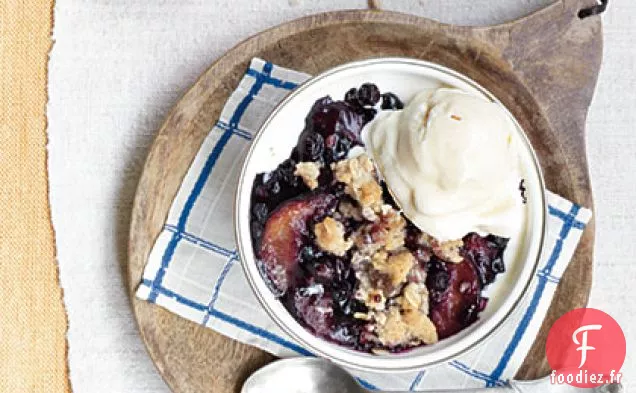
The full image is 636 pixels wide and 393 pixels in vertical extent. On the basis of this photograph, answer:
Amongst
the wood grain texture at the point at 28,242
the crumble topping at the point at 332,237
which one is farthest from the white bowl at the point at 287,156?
the wood grain texture at the point at 28,242

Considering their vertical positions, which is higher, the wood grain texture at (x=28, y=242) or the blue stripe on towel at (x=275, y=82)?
the blue stripe on towel at (x=275, y=82)

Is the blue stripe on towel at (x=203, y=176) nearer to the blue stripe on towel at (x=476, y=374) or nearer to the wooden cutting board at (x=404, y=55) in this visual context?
the wooden cutting board at (x=404, y=55)

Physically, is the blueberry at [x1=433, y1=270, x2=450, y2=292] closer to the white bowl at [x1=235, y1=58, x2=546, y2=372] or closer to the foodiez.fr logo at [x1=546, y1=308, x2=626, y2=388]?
the white bowl at [x1=235, y1=58, x2=546, y2=372]

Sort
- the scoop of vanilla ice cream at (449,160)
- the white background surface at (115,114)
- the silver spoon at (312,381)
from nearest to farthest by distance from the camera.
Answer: the scoop of vanilla ice cream at (449,160)
the silver spoon at (312,381)
the white background surface at (115,114)

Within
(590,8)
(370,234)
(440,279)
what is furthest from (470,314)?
(590,8)

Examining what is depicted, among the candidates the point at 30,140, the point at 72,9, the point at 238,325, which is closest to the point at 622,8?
the point at 238,325
